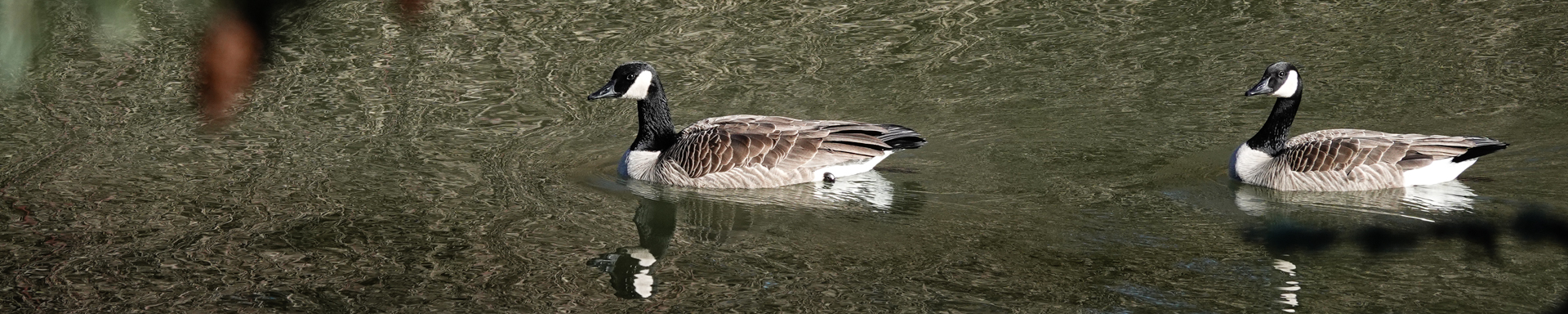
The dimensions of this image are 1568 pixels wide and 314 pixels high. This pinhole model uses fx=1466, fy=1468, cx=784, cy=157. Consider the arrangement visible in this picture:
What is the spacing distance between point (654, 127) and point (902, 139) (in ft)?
6.44

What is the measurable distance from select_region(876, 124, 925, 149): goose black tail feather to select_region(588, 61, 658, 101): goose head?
70.6 inches

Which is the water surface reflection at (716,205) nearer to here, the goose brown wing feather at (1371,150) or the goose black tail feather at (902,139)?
the goose black tail feather at (902,139)

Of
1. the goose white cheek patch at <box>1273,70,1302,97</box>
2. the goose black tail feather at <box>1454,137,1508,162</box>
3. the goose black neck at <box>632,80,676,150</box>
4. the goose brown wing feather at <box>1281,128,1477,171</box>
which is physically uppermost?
the goose white cheek patch at <box>1273,70,1302,97</box>

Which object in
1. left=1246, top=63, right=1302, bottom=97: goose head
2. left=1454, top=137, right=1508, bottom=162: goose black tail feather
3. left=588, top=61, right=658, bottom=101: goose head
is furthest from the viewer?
left=588, top=61, right=658, bottom=101: goose head

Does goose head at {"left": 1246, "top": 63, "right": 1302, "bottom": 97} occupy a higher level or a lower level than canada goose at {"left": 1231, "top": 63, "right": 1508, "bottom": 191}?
higher

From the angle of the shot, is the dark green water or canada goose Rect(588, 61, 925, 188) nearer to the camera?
the dark green water

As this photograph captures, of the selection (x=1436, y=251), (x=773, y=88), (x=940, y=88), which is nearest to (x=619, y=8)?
(x=773, y=88)

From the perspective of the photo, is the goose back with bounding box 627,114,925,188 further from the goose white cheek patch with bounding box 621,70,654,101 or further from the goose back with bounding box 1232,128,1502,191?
the goose back with bounding box 1232,128,1502,191

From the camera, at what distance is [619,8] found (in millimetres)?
16562

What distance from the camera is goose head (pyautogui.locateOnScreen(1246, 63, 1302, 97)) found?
408 inches

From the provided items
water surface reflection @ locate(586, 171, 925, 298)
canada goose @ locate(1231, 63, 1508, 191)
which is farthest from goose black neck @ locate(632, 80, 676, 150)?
canada goose @ locate(1231, 63, 1508, 191)

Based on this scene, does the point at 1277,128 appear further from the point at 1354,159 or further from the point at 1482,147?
the point at 1482,147

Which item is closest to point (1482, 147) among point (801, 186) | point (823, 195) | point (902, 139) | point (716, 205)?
point (902, 139)

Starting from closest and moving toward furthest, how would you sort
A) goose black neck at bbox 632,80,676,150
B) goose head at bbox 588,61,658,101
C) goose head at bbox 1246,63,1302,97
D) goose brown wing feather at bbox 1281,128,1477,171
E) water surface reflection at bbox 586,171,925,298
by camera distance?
water surface reflection at bbox 586,171,925,298 → goose brown wing feather at bbox 1281,128,1477,171 → goose head at bbox 1246,63,1302,97 → goose head at bbox 588,61,658,101 → goose black neck at bbox 632,80,676,150
